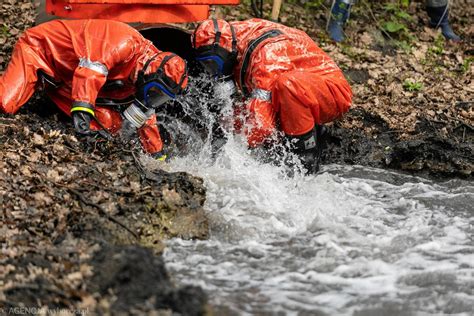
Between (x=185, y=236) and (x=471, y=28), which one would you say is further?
(x=471, y=28)

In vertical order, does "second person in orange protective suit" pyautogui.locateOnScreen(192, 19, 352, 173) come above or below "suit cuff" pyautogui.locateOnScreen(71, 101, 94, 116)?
above

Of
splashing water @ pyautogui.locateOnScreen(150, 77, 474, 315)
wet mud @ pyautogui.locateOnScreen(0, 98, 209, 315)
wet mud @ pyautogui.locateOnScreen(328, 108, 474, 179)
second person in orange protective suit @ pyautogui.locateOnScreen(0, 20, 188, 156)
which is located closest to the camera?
wet mud @ pyautogui.locateOnScreen(0, 98, 209, 315)

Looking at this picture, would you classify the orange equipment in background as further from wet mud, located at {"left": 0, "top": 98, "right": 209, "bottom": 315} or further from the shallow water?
the shallow water

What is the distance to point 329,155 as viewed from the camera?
27.9 feet

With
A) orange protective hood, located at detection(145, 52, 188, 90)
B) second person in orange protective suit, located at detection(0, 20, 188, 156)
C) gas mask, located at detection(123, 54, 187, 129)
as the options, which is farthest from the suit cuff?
orange protective hood, located at detection(145, 52, 188, 90)

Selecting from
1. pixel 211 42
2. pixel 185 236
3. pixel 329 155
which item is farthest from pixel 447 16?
pixel 185 236

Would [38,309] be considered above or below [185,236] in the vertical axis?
above

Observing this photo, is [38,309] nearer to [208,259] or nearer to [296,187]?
[208,259]

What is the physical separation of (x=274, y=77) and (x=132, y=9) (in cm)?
202

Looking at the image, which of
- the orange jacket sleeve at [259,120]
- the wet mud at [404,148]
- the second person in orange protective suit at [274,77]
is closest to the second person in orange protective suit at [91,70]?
the second person in orange protective suit at [274,77]

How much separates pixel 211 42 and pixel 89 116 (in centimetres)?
159

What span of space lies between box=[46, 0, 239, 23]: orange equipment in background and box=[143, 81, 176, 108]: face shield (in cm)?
127

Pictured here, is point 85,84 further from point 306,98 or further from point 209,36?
point 306,98

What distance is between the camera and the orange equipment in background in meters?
7.79
